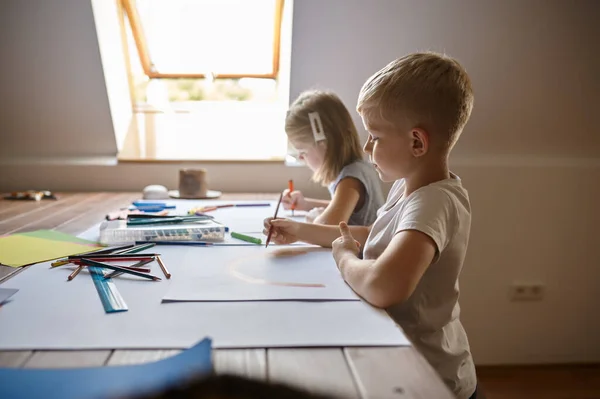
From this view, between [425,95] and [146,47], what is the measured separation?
6.51 ft

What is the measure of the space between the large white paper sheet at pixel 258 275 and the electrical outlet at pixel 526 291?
159 cm

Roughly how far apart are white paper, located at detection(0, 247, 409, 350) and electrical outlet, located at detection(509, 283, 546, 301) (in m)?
1.90

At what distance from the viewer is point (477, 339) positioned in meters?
2.59

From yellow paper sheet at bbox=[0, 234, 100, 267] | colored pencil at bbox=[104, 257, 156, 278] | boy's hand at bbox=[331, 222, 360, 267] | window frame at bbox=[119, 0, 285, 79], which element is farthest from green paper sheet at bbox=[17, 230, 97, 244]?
window frame at bbox=[119, 0, 285, 79]

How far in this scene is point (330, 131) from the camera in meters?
1.72

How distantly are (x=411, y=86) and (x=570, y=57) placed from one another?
1.56 meters

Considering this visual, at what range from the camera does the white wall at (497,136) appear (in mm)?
2166

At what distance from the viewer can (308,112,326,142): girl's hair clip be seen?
67.1 inches

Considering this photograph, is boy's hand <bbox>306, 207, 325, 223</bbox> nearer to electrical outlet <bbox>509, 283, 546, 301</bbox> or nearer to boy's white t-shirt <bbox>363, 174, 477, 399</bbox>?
boy's white t-shirt <bbox>363, 174, 477, 399</bbox>

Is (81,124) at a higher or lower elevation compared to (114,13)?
lower

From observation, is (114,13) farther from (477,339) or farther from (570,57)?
(477,339)

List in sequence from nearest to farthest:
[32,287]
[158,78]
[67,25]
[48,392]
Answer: [48,392], [32,287], [67,25], [158,78]

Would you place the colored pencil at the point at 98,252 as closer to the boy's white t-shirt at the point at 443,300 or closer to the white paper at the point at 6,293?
the white paper at the point at 6,293

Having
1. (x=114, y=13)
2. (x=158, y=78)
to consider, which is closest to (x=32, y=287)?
(x=114, y=13)
